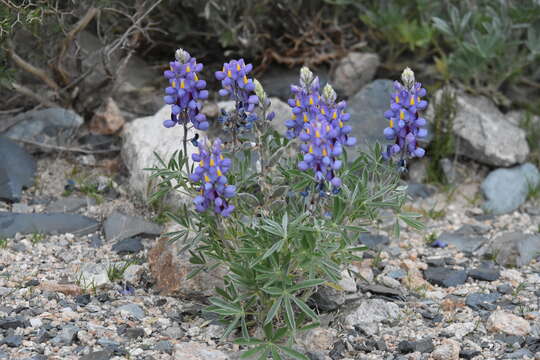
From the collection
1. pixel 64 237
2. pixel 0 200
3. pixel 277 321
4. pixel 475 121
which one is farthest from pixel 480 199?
pixel 0 200

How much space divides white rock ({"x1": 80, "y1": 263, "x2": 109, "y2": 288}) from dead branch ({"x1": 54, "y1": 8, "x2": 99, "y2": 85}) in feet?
6.29

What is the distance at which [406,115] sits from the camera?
10.6 feet

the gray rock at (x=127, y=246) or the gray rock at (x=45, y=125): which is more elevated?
the gray rock at (x=45, y=125)

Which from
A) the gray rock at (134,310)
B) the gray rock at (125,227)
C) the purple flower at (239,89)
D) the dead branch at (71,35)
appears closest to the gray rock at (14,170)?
the dead branch at (71,35)

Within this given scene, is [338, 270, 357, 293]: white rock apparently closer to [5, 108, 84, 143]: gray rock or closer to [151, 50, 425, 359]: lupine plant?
[151, 50, 425, 359]: lupine plant

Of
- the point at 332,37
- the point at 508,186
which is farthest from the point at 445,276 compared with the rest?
the point at 332,37

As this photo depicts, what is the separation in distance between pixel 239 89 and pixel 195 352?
118 centimetres

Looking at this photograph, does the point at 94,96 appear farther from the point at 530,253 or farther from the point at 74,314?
the point at 530,253

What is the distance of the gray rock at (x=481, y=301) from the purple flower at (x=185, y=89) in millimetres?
1754

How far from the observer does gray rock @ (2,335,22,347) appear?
3.20 m

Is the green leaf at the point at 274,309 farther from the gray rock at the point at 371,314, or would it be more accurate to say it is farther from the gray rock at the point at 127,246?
the gray rock at the point at 127,246

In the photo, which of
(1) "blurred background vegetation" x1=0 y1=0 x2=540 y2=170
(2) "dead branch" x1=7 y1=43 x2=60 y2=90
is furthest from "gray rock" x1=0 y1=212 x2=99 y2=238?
(1) "blurred background vegetation" x1=0 y1=0 x2=540 y2=170

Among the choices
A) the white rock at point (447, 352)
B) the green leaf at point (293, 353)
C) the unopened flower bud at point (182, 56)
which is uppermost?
the unopened flower bud at point (182, 56)

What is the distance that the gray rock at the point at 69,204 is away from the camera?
192 inches
